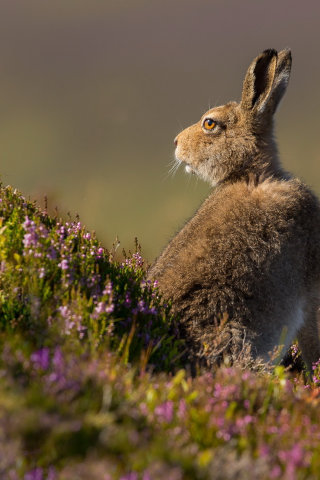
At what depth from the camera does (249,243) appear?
5.39 meters

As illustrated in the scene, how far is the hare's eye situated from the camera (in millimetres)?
7242

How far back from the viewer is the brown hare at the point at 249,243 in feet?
16.8

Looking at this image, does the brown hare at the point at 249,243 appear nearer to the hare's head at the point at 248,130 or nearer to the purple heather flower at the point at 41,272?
the hare's head at the point at 248,130

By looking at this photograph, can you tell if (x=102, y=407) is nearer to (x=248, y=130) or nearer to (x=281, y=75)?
(x=248, y=130)

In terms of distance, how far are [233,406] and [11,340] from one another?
1.58 m

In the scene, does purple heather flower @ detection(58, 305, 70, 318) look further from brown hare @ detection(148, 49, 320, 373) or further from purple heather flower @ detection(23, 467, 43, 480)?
purple heather flower @ detection(23, 467, 43, 480)

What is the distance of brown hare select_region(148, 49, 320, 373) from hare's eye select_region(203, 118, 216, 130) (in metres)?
0.02

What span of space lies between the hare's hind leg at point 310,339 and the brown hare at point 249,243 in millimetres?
14

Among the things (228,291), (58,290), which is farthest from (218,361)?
(58,290)

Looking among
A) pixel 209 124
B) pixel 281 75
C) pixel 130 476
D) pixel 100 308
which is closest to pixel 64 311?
pixel 100 308

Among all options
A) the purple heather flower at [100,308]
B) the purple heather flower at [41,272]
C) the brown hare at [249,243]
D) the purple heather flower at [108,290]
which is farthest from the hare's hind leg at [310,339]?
the purple heather flower at [41,272]

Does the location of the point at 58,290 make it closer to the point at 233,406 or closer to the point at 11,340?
the point at 11,340

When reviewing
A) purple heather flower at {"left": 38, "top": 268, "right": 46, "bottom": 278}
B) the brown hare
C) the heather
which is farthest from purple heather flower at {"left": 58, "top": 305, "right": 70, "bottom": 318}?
the brown hare

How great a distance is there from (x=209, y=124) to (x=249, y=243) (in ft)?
8.89
